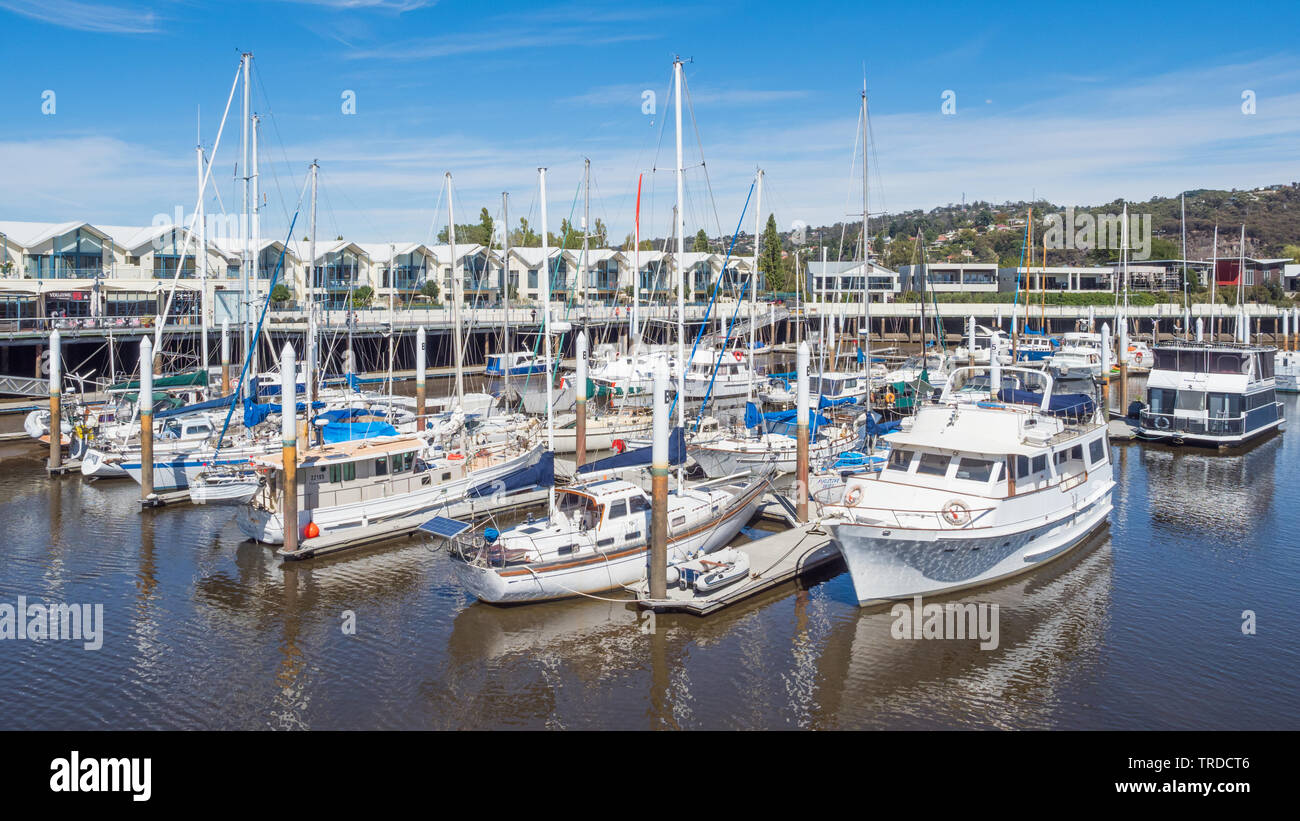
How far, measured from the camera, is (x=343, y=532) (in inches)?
1033

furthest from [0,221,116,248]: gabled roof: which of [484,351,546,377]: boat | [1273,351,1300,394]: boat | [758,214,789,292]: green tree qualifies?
[1273,351,1300,394]: boat

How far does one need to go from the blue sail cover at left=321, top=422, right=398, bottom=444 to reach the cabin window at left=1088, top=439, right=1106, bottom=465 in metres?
21.2

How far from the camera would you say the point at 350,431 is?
98.3 feet

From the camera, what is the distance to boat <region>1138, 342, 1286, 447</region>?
137 feet

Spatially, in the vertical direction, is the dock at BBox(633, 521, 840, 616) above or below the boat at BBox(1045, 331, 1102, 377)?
below

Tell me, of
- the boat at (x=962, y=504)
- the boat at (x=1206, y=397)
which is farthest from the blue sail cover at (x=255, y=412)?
the boat at (x=1206, y=397)

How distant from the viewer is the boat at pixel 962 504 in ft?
69.2

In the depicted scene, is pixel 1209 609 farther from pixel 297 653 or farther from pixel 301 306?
pixel 301 306

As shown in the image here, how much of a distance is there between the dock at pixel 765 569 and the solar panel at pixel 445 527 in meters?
4.31

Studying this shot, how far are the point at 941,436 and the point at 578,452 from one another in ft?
44.3

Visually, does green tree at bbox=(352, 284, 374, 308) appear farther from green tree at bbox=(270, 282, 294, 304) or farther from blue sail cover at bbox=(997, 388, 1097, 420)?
blue sail cover at bbox=(997, 388, 1097, 420)

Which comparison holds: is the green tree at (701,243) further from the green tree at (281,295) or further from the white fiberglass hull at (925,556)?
the white fiberglass hull at (925,556)

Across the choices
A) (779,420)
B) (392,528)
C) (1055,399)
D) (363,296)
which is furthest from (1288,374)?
(363,296)
